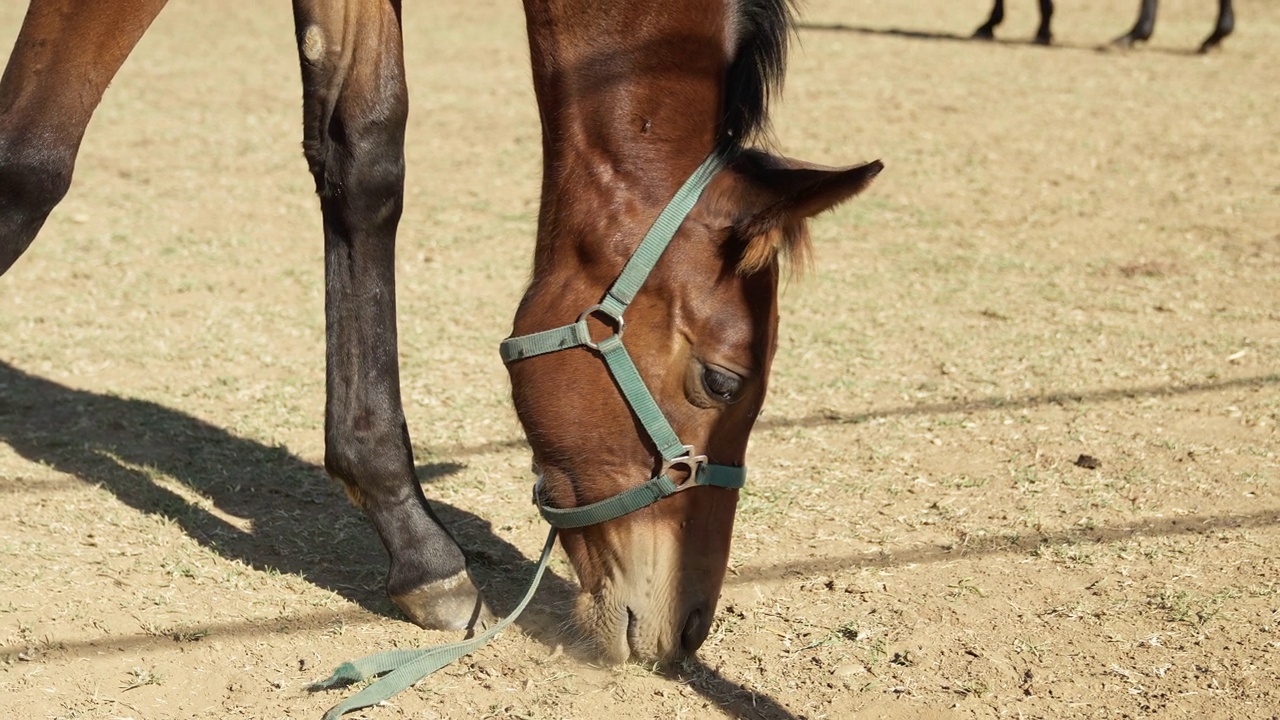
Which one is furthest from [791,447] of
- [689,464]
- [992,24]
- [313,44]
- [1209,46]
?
[1209,46]

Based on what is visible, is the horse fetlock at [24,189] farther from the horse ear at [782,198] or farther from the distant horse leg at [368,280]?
the horse ear at [782,198]

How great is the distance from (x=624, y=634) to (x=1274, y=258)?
4.39 metres

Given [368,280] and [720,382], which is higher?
[368,280]

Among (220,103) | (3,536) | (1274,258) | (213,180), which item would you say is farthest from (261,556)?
(220,103)

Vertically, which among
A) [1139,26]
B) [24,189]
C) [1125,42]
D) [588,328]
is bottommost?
[588,328]

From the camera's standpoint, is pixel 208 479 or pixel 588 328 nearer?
pixel 588 328

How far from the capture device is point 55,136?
8.04 ft

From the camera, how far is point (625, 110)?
2377 millimetres

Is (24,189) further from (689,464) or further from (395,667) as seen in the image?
(689,464)

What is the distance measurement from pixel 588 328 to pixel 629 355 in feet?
0.31

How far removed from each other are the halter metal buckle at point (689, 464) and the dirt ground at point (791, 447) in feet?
1.51

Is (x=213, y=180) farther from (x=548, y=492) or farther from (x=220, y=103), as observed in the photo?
(x=548, y=492)

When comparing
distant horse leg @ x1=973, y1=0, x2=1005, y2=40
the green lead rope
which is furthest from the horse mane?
distant horse leg @ x1=973, y1=0, x2=1005, y2=40

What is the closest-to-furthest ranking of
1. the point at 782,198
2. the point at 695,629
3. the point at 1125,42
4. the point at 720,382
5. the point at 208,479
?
the point at 782,198
the point at 720,382
the point at 695,629
the point at 208,479
the point at 1125,42
